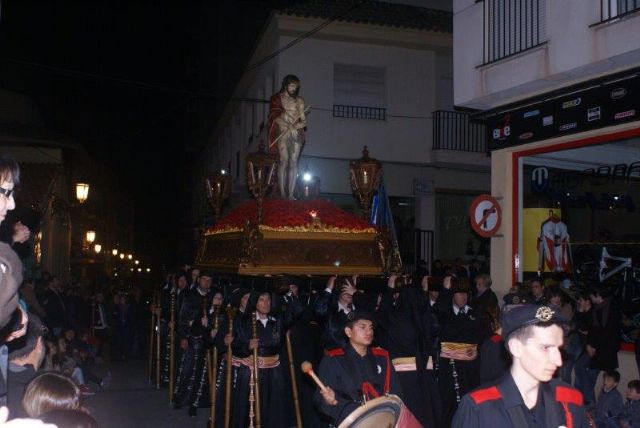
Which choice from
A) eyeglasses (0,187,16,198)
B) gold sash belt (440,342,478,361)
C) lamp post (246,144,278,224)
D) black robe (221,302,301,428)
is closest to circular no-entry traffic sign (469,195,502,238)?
gold sash belt (440,342,478,361)

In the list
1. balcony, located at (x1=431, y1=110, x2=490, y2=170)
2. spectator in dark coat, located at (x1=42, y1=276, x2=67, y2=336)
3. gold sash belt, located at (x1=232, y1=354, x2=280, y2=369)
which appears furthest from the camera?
balcony, located at (x1=431, y1=110, x2=490, y2=170)

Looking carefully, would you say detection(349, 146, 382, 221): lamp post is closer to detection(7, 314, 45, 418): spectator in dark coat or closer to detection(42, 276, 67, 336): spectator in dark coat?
detection(7, 314, 45, 418): spectator in dark coat

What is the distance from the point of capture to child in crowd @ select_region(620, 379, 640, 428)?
760 centimetres

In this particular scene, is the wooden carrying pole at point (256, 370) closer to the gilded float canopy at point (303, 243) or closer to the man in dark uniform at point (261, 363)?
the man in dark uniform at point (261, 363)

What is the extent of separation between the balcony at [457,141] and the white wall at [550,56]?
608cm

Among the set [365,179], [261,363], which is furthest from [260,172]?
[261,363]

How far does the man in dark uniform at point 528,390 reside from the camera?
2.99 m

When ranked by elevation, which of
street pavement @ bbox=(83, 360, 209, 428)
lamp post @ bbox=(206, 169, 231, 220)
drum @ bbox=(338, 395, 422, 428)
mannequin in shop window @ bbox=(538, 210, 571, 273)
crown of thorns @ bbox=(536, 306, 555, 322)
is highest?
lamp post @ bbox=(206, 169, 231, 220)

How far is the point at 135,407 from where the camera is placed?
10461mm

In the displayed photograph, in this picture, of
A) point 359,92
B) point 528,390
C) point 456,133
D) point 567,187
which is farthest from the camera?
point 456,133

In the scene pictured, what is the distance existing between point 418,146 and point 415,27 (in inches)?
115

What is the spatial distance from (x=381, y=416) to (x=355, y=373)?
3.65ft

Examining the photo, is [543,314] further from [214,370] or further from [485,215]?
[485,215]

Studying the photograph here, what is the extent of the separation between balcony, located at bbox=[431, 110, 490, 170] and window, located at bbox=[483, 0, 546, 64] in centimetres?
649
